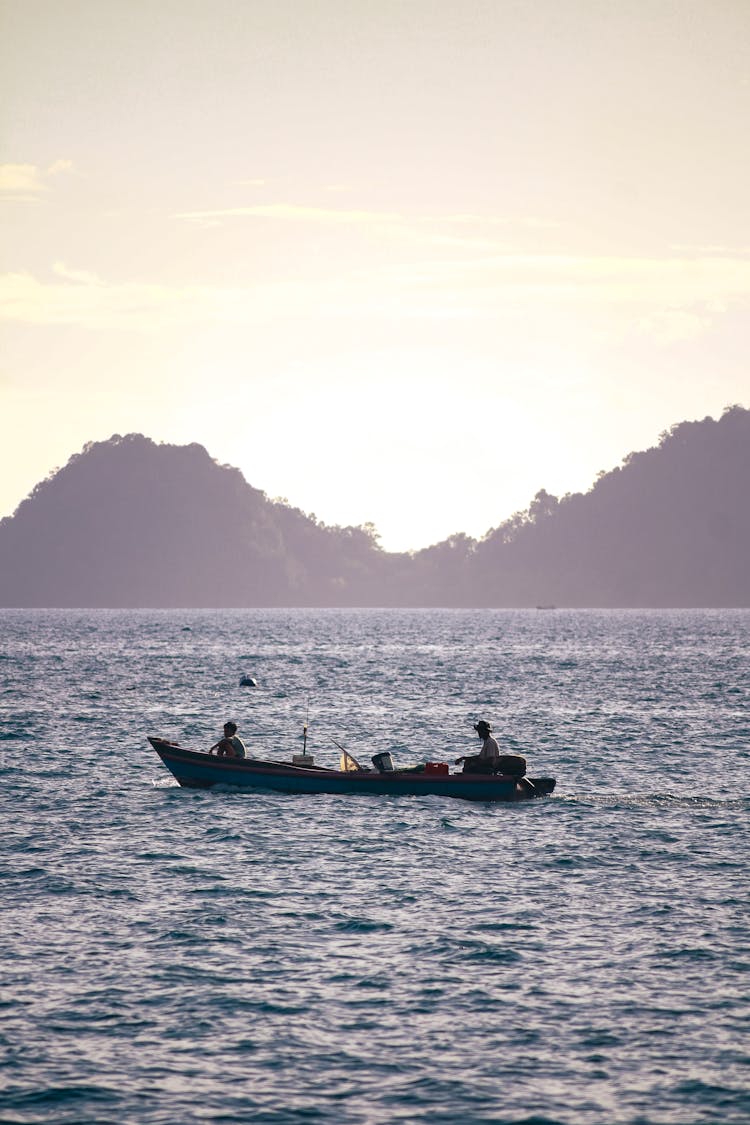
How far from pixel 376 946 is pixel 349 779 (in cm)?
1515

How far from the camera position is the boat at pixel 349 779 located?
36375 millimetres

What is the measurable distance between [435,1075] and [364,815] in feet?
60.0

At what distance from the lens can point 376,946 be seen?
72.6 ft

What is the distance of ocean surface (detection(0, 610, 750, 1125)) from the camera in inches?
645

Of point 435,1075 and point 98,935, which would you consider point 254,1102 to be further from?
point 98,935

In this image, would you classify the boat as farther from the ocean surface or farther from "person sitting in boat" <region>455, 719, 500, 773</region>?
the ocean surface

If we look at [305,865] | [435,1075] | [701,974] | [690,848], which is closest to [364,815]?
[305,865]

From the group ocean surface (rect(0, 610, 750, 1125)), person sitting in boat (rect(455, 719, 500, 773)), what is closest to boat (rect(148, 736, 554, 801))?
person sitting in boat (rect(455, 719, 500, 773))

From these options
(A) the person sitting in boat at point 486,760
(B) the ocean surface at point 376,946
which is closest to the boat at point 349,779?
(A) the person sitting in boat at point 486,760

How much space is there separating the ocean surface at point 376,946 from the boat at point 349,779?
44 cm

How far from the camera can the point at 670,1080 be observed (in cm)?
1661

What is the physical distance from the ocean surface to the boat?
0.44m

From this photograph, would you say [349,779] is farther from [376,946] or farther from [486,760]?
[376,946]

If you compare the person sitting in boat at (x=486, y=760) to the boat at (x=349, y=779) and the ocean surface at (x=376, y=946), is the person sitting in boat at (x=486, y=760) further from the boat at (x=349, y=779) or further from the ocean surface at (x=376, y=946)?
the ocean surface at (x=376, y=946)
